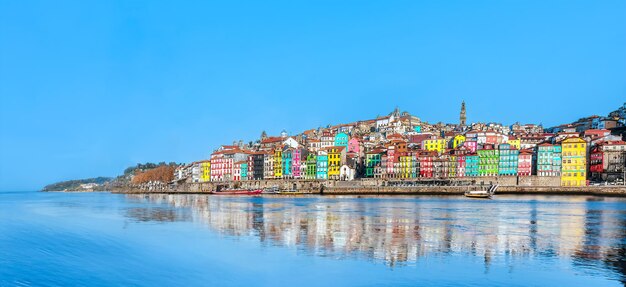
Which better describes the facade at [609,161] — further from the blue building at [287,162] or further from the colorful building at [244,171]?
the colorful building at [244,171]

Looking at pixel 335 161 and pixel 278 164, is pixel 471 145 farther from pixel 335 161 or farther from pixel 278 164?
pixel 278 164

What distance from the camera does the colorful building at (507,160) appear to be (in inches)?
3219

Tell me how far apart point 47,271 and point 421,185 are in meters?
69.1

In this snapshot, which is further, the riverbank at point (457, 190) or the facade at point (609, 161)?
the facade at point (609, 161)

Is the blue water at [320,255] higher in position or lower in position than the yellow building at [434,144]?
lower

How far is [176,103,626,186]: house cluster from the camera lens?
3108 inches

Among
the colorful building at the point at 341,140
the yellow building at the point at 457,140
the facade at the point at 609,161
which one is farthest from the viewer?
the colorful building at the point at 341,140

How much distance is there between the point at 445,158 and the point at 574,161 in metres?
17.9

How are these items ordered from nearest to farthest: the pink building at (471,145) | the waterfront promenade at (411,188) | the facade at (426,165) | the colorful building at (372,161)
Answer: the waterfront promenade at (411,188)
the facade at (426,165)
the colorful building at (372,161)
the pink building at (471,145)

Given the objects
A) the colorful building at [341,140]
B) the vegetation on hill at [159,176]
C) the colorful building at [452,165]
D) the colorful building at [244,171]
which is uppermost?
the colorful building at [341,140]

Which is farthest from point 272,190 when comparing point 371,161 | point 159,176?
point 159,176

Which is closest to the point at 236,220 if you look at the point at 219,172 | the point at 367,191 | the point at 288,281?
the point at 288,281

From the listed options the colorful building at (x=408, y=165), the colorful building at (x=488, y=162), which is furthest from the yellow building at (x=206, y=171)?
the colorful building at (x=488, y=162)

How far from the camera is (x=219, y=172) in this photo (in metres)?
108
